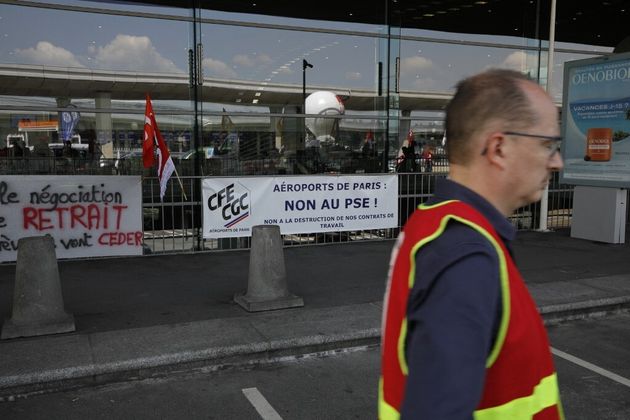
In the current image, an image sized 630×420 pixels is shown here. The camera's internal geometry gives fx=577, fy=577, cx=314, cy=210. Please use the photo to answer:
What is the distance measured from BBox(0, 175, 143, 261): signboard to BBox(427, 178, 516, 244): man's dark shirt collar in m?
7.89

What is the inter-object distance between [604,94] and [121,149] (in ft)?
29.5

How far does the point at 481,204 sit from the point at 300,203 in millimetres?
8175

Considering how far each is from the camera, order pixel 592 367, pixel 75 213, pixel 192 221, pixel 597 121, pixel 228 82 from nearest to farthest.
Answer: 1. pixel 592 367
2. pixel 75 213
3. pixel 192 221
4. pixel 597 121
5. pixel 228 82

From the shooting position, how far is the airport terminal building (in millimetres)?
10500

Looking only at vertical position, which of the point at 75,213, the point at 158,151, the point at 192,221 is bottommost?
the point at 192,221

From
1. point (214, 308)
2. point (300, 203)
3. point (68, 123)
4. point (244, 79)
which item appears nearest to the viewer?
point (214, 308)

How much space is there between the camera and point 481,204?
1.33 metres

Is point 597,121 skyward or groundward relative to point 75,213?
skyward

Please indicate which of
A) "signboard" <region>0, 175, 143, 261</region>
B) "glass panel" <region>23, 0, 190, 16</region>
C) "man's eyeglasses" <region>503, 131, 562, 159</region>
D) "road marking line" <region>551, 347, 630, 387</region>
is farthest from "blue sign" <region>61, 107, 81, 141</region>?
"man's eyeglasses" <region>503, 131, 562, 159</region>

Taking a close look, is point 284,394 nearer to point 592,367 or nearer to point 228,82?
point 592,367

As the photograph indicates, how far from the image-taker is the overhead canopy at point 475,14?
1262cm

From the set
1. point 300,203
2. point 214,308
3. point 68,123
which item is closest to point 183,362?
point 214,308

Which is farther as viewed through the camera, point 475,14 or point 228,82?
point 475,14

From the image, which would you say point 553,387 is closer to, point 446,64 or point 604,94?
point 604,94
